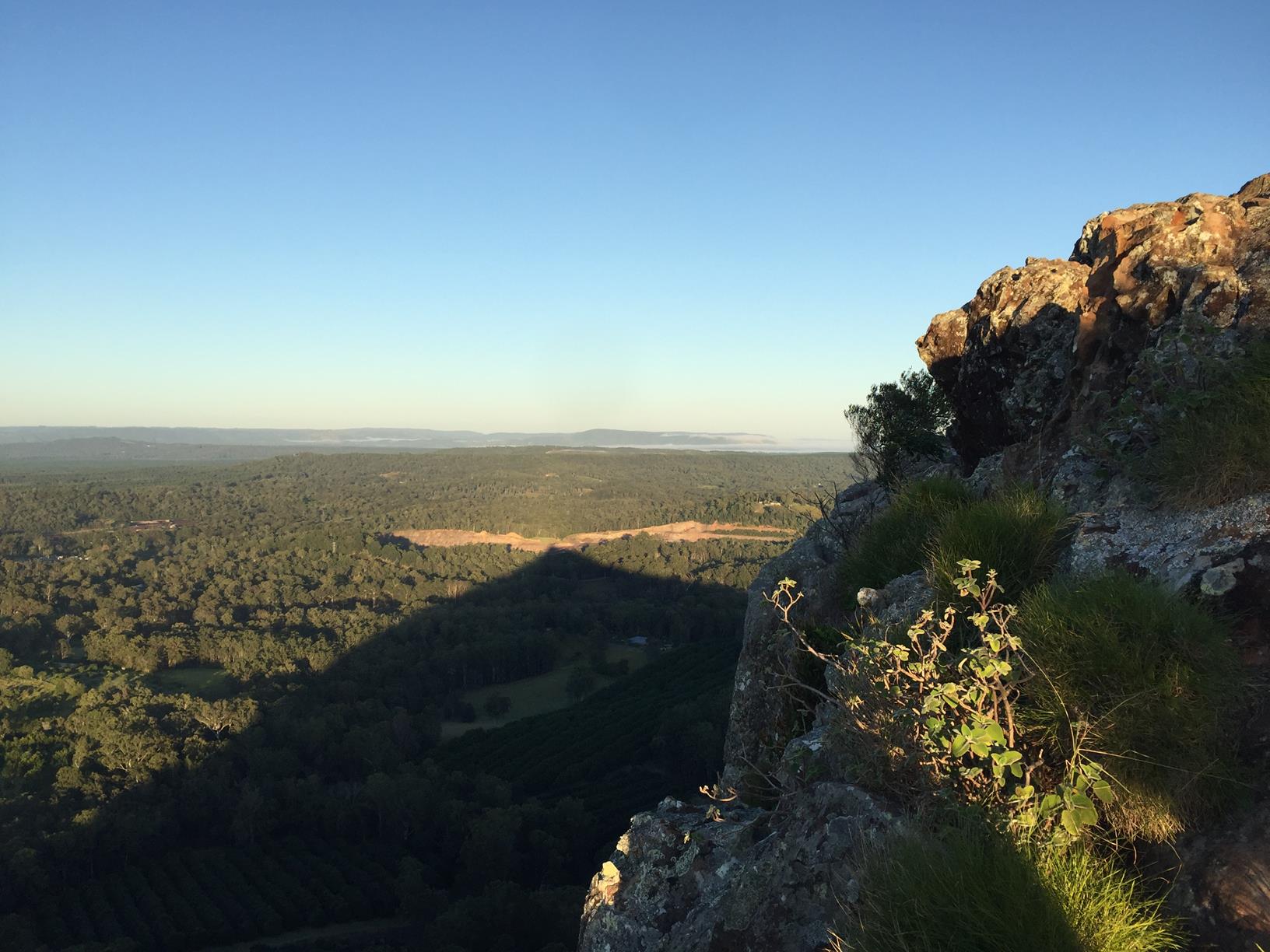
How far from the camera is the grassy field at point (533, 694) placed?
6725 centimetres

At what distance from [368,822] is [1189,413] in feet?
173

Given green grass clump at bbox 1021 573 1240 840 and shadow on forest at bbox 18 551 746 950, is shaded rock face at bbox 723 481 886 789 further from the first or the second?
shadow on forest at bbox 18 551 746 950

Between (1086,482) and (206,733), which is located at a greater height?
(1086,482)

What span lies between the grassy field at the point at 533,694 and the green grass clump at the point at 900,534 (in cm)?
6252

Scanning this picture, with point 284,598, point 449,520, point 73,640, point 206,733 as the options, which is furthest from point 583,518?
point 206,733

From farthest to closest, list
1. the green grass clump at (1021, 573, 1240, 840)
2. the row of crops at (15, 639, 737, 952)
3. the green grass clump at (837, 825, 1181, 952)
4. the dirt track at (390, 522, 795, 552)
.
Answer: the dirt track at (390, 522, 795, 552) → the row of crops at (15, 639, 737, 952) → the green grass clump at (1021, 573, 1240, 840) → the green grass clump at (837, 825, 1181, 952)

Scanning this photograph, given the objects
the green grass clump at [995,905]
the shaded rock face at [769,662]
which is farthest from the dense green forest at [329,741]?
the green grass clump at [995,905]

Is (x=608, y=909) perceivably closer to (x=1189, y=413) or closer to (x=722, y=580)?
(x=1189, y=413)

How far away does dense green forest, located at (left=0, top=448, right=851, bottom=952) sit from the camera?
126 ft

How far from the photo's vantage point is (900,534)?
758 cm

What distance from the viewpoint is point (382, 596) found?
107 metres

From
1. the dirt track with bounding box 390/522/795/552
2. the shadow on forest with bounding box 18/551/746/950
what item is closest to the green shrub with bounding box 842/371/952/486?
the shadow on forest with bounding box 18/551/746/950

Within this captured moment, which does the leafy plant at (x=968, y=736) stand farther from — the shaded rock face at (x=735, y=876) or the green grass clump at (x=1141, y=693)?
the shaded rock face at (x=735, y=876)

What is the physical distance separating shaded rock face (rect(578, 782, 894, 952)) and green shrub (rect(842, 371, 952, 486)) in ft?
29.6
